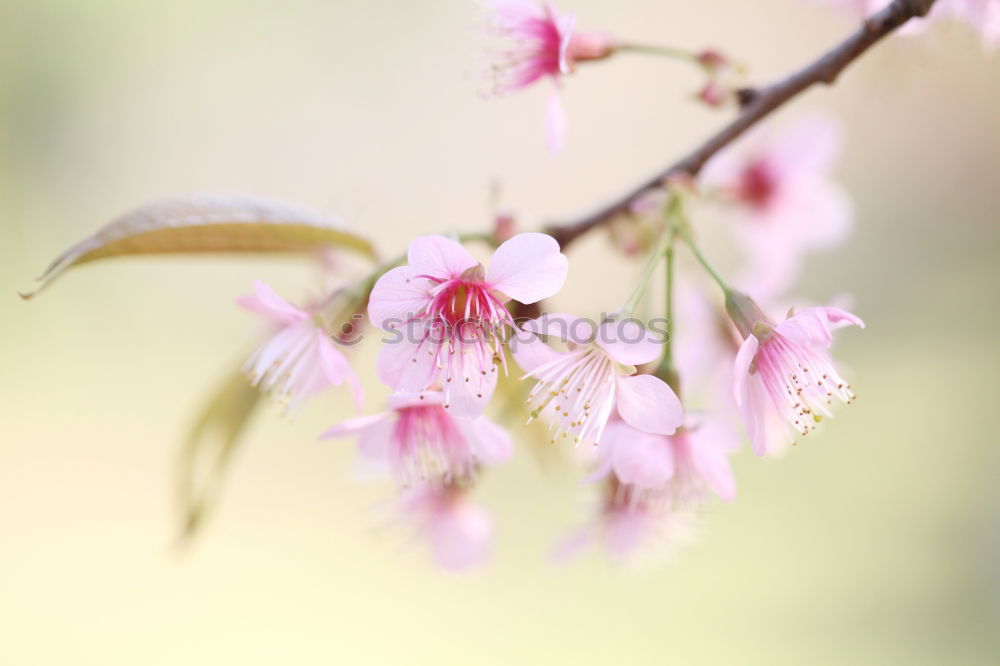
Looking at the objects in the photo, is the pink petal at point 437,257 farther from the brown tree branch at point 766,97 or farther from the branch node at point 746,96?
the branch node at point 746,96

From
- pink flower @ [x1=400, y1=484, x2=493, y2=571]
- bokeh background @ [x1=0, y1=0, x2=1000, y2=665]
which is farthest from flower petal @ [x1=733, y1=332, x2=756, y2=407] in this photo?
bokeh background @ [x1=0, y1=0, x2=1000, y2=665]

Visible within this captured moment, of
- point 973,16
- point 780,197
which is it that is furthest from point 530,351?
point 780,197

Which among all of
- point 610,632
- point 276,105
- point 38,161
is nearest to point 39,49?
point 38,161

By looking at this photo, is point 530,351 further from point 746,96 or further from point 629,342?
point 746,96

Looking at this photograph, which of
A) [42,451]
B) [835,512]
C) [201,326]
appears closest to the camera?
[835,512]

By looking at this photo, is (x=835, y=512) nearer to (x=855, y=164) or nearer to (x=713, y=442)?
(x=855, y=164)

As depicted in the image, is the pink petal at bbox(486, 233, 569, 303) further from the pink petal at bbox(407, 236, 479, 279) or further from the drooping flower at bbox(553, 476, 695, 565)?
the drooping flower at bbox(553, 476, 695, 565)

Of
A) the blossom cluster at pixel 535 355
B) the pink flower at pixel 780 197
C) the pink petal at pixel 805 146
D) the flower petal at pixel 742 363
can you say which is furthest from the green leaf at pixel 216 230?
the pink petal at pixel 805 146
